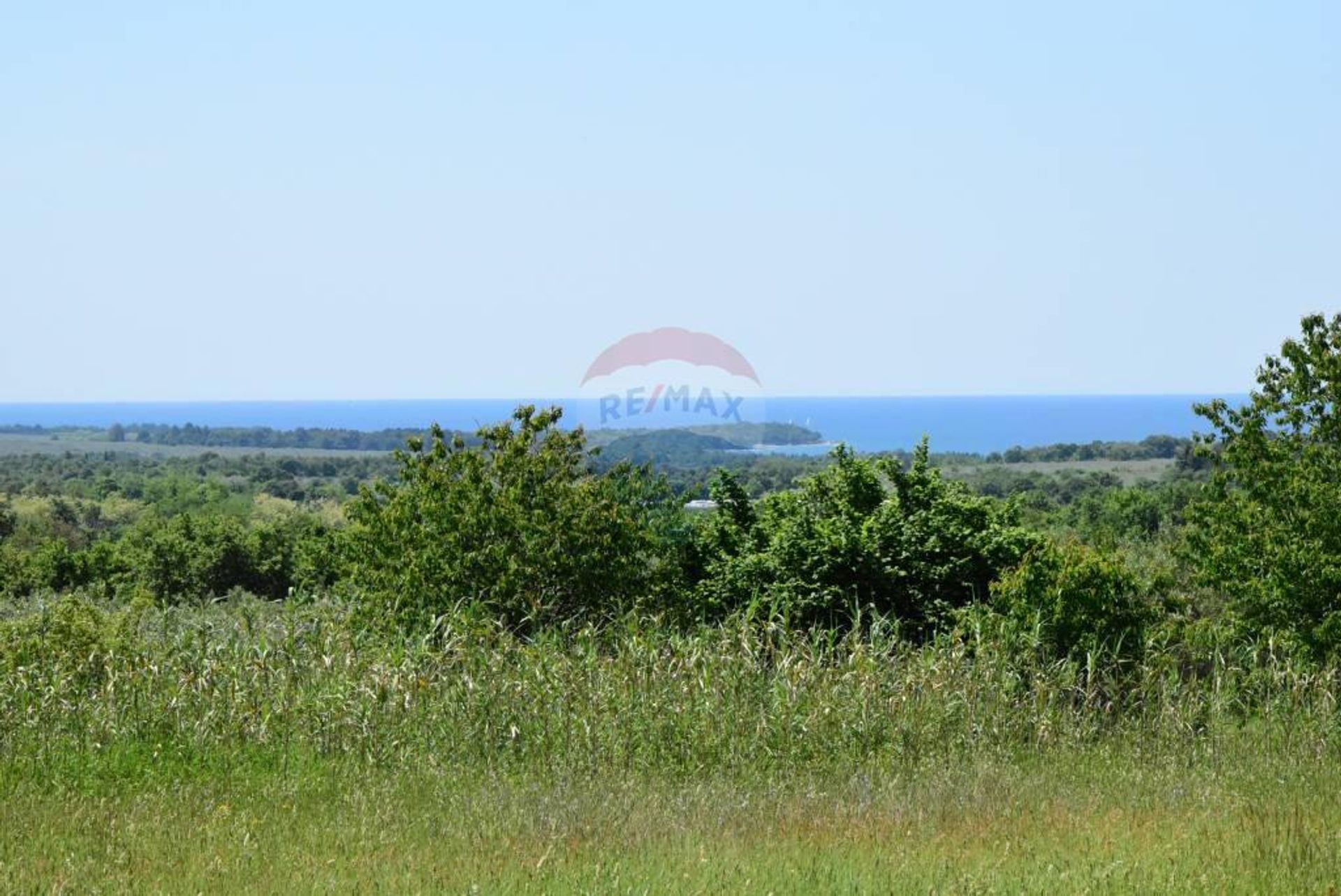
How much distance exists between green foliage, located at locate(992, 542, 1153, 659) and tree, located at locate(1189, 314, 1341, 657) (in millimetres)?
1138

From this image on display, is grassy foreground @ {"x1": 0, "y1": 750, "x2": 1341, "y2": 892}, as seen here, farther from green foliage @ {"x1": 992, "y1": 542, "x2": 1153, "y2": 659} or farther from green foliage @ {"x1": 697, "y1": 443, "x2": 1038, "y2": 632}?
green foliage @ {"x1": 697, "y1": 443, "x2": 1038, "y2": 632}

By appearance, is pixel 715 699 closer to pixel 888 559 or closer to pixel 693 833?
pixel 693 833

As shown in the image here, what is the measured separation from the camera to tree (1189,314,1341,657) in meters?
13.5

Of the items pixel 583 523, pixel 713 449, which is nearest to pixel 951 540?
pixel 583 523

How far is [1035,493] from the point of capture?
61812 mm

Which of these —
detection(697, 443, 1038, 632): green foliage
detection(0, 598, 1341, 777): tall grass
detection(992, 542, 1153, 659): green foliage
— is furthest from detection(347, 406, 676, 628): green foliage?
detection(0, 598, 1341, 777): tall grass

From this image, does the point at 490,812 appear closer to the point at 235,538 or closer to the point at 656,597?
the point at 656,597

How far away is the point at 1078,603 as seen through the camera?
1356cm

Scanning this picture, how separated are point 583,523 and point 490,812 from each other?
898 centimetres

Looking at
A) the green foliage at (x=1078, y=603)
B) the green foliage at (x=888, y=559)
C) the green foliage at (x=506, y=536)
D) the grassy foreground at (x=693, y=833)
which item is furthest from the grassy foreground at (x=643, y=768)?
the green foliage at (x=888, y=559)

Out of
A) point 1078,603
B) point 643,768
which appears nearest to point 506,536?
point 1078,603

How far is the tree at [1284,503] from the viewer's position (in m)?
13.5

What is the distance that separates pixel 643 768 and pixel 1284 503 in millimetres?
8440

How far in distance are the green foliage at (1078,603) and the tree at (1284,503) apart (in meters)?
1.14
